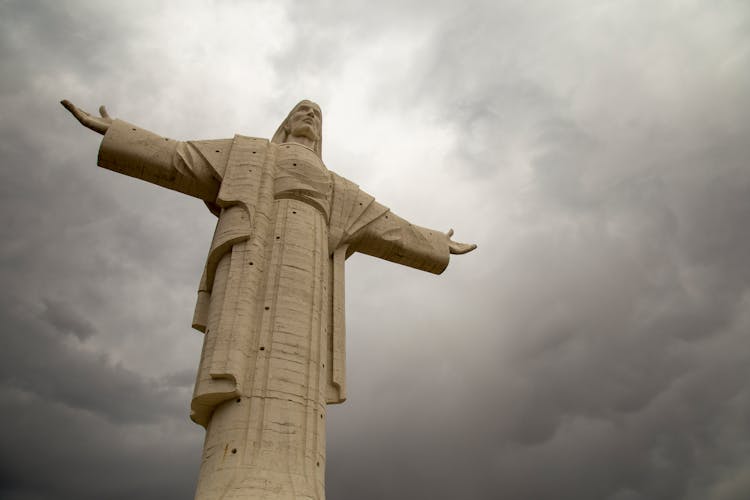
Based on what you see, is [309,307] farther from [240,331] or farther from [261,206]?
[261,206]

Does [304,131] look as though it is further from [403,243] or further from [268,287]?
[268,287]

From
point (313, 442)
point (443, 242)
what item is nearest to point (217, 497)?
point (313, 442)

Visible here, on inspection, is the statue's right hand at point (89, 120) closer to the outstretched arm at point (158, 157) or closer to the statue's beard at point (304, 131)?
the outstretched arm at point (158, 157)

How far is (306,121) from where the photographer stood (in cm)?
1429

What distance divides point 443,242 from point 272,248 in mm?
5534

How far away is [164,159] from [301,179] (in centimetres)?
296

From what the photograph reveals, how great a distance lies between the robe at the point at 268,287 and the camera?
28.9 feet

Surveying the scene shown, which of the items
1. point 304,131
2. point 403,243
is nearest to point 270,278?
point 403,243

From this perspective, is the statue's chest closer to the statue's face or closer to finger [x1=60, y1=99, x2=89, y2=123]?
the statue's face

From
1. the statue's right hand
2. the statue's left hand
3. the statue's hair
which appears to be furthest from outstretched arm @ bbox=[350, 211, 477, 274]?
the statue's right hand

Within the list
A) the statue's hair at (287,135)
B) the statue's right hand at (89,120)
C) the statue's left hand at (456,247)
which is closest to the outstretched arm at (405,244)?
the statue's left hand at (456,247)

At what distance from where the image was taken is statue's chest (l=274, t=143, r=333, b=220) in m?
12.1

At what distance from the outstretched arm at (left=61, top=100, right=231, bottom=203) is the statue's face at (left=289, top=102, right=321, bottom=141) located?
2178mm

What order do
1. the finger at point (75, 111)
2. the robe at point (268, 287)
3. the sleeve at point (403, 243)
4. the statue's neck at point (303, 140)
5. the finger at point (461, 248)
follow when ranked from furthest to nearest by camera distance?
the finger at point (461, 248), the statue's neck at point (303, 140), the sleeve at point (403, 243), the finger at point (75, 111), the robe at point (268, 287)
